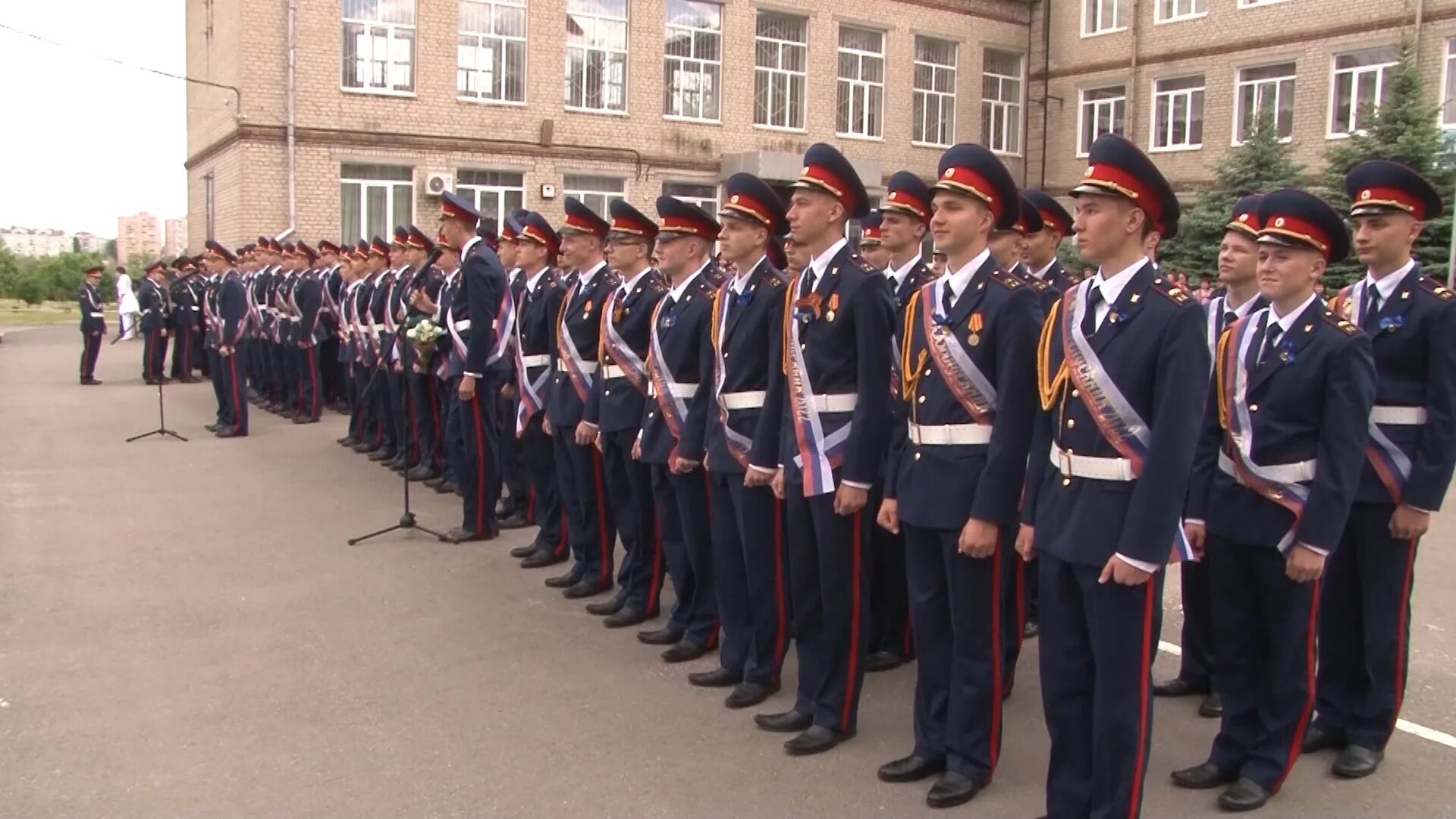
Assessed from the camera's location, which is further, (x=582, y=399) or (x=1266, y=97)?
(x=1266, y=97)

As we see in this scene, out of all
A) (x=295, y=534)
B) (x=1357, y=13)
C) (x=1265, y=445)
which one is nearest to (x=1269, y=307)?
(x=1265, y=445)

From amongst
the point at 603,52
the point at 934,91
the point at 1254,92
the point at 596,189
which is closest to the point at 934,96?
the point at 934,91

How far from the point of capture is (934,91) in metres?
27.0

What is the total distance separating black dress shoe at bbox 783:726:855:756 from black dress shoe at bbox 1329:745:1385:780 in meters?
1.70

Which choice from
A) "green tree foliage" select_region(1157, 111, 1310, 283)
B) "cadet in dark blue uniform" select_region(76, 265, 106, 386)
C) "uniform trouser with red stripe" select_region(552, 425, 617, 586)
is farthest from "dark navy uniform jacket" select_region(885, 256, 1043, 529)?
"green tree foliage" select_region(1157, 111, 1310, 283)

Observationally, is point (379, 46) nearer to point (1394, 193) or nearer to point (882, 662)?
point (882, 662)

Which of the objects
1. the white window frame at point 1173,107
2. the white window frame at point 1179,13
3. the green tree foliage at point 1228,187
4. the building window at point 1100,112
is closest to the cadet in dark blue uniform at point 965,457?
the green tree foliage at point 1228,187

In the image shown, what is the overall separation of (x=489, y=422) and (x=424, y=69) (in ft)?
48.6

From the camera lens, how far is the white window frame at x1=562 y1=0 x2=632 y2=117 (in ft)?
73.5

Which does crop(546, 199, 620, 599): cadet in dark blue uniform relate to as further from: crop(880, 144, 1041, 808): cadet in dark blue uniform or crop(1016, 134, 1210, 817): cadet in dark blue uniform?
crop(1016, 134, 1210, 817): cadet in dark blue uniform

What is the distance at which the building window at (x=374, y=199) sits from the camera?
2100 cm

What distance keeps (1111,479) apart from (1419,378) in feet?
5.38

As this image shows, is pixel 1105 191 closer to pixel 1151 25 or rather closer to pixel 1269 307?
pixel 1269 307

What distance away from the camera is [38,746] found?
4461 mm
